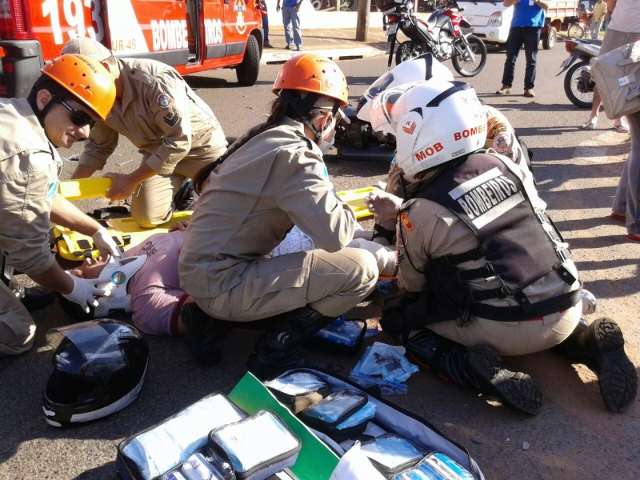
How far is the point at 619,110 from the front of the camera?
14.2 ft

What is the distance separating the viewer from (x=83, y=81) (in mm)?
2869

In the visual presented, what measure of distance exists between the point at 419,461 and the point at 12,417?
1.69m

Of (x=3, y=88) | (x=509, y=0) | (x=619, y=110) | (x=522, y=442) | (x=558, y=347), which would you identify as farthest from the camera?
(x=509, y=0)

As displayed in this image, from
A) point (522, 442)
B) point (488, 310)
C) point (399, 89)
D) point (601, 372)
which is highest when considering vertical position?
point (399, 89)

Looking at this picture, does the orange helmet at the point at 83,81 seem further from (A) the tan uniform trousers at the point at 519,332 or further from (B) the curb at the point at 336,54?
(B) the curb at the point at 336,54

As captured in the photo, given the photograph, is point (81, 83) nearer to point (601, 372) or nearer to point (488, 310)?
point (488, 310)

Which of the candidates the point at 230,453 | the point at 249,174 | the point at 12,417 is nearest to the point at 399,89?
the point at 249,174

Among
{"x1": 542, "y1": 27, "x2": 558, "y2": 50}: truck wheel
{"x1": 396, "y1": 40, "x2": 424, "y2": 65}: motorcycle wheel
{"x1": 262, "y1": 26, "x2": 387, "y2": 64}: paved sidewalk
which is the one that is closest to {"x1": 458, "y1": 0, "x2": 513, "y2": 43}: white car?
{"x1": 262, "y1": 26, "x2": 387, "y2": 64}: paved sidewalk

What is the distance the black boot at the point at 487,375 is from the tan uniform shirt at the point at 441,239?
256 millimetres

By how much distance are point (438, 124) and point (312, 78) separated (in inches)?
23.3

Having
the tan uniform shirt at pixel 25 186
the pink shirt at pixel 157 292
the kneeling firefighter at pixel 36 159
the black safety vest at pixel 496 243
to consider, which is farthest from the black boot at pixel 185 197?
the black safety vest at pixel 496 243

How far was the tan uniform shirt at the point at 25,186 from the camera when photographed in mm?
2691

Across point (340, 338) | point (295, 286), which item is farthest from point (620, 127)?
point (295, 286)

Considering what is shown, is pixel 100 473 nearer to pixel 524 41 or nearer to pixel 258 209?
pixel 258 209
